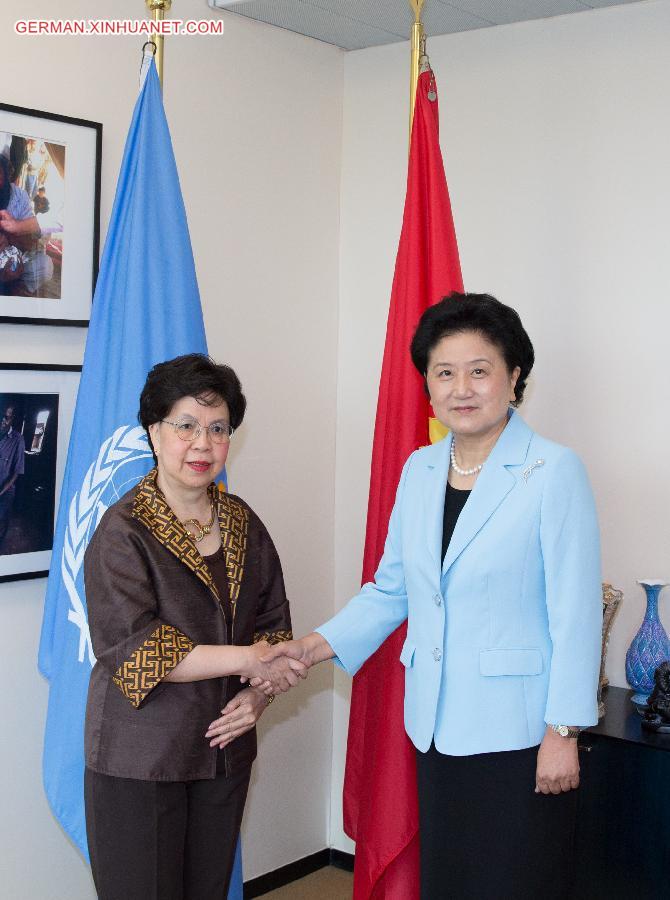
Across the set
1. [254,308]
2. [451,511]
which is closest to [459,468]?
[451,511]

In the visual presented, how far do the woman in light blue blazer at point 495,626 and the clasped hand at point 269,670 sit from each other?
10.1 inches

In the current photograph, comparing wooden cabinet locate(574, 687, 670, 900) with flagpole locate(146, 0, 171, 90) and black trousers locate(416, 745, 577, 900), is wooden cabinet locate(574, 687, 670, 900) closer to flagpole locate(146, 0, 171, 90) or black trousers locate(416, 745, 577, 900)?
black trousers locate(416, 745, 577, 900)

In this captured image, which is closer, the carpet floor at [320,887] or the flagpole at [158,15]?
the flagpole at [158,15]

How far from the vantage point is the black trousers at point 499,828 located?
2.12m

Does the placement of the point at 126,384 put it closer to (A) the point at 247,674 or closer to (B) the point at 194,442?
(B) the point at 194,442

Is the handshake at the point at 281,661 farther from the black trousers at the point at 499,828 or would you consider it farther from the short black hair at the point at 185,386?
the short black hair at the point at 185,386

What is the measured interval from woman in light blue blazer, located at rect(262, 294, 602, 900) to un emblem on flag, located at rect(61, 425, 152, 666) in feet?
2.43

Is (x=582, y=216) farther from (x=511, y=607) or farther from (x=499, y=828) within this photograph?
(x=499, y=828)

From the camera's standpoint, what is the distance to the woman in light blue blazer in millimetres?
2066

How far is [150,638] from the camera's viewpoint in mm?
2062

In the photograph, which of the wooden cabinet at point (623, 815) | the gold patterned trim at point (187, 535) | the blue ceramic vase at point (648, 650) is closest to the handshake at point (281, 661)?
the gold patterned trim at point (187, 535)

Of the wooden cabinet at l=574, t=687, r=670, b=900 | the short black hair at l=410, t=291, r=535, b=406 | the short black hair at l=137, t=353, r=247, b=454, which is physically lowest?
the wooden cabinet at l=574, t=687, r=670, b=900

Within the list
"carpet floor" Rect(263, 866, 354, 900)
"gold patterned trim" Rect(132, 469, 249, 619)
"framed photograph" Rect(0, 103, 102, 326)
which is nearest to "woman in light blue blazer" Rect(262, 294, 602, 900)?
"gold patterned trim" Rect(132, 469, 249, 619)

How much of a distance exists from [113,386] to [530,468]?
1.08 metres
